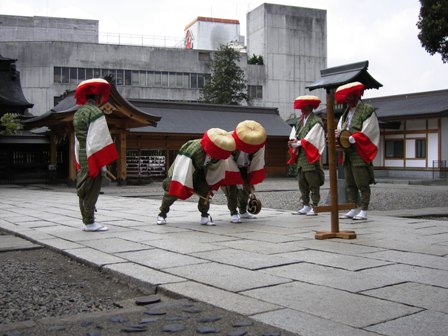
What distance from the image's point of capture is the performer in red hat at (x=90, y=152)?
6480mm

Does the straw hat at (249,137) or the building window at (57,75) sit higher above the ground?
the building window at (57,75)

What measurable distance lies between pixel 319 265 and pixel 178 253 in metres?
1.40

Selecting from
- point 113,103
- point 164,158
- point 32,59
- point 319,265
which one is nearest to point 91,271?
point 319,265

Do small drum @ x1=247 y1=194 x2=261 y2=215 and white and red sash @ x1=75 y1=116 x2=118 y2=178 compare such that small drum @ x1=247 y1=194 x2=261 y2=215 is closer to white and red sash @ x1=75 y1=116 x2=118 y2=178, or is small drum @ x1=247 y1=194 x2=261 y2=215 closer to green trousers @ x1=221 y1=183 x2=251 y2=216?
green trousers @ x1=221 y1=183 x2=251 y2=216

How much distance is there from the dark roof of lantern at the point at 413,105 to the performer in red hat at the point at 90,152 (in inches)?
823

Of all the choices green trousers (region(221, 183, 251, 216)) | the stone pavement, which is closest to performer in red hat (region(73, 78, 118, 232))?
the stone pavement

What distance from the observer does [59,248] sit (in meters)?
5.38

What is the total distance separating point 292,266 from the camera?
14.0ft

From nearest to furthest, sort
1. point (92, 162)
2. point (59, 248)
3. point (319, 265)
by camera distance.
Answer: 1. point (319, 265)
2. point (59, 248)
3. point (92, 162)

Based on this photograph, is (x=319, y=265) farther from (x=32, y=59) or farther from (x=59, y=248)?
(x=32, y=59)

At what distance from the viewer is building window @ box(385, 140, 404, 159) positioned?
88.9 ft

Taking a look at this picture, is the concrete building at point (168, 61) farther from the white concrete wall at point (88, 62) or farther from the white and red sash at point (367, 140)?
the white and red sash at point (367, 140)

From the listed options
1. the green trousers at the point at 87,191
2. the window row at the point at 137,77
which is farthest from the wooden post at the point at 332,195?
the window row at the point at 137,77

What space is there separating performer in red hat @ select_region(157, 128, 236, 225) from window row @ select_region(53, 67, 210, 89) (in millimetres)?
40924
